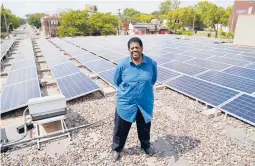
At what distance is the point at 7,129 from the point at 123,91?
3655 mm

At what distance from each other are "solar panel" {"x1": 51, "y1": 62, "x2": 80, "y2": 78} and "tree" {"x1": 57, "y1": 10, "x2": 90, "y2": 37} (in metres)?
36.3

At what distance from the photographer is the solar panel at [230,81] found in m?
6.96

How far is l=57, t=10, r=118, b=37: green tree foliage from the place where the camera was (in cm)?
4500

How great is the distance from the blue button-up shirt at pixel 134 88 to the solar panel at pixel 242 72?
21.0 ft

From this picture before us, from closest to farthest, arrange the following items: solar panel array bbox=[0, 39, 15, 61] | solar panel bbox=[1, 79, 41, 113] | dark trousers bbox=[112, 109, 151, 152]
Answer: dark trousers bbox=[112, 109, 151, 152] < solar panel bbox=[1, 79, 41, 113] < solar panel array bbox=[0, 39, 15, 61]

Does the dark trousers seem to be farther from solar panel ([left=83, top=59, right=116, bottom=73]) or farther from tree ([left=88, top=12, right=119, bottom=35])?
tree ([left=88, top=12, right=119, bottom=35])

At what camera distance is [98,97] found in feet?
24.5

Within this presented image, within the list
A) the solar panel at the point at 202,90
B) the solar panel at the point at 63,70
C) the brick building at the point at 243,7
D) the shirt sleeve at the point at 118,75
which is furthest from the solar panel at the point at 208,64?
the brick building at the point at 243,7

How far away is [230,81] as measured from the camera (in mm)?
7703

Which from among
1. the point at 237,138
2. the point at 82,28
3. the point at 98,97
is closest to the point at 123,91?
the point at 237,138

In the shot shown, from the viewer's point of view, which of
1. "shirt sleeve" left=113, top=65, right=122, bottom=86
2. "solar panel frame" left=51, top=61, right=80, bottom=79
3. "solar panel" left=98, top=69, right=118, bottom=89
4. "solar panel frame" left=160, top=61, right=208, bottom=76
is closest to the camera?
"shirt sleeve" left=113, top=65, right=122, bottom=86

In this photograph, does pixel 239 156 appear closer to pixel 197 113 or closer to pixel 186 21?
pixel 197 113

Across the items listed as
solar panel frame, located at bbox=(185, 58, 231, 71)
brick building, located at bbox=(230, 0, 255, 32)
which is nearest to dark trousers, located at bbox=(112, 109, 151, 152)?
solar panel frame, located at bbox=(185, 58, 231, 71)

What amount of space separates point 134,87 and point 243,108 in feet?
13.1
